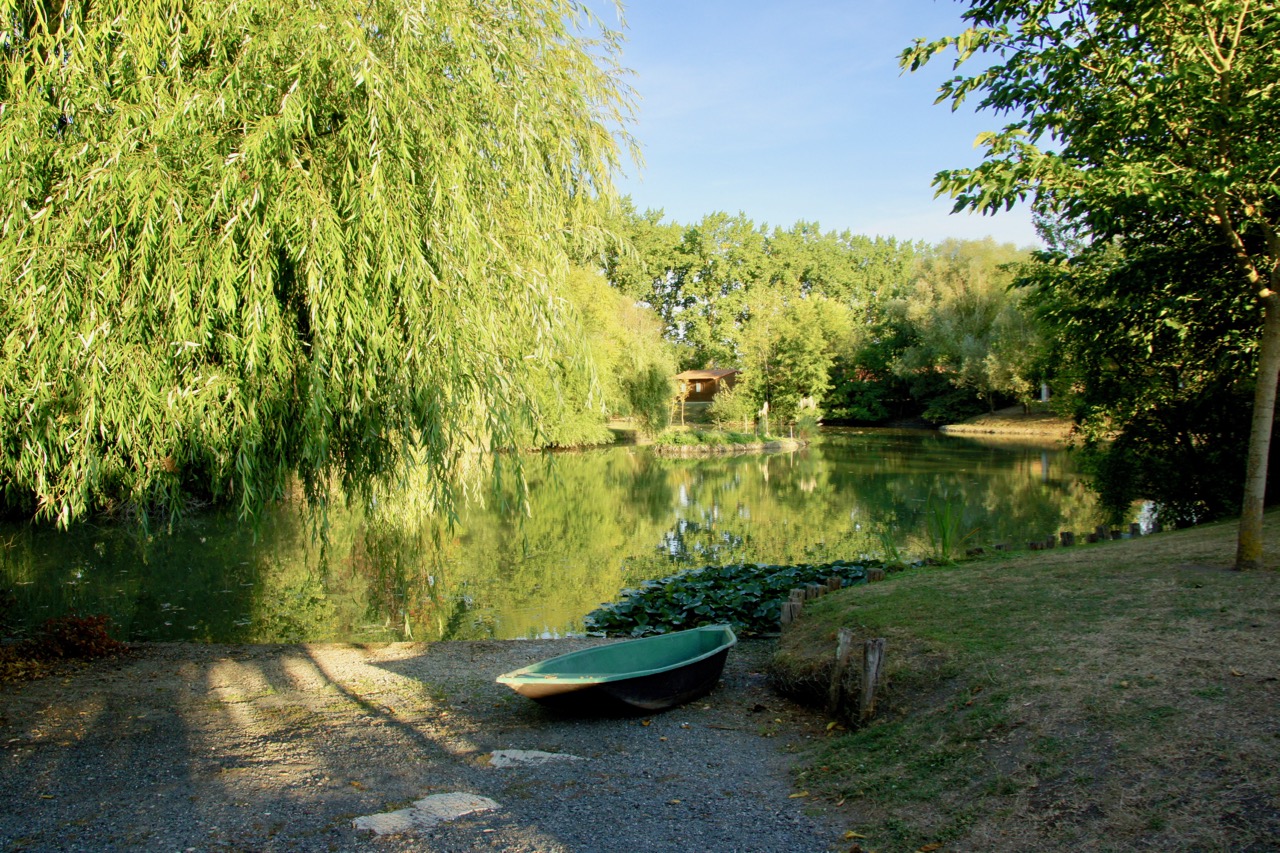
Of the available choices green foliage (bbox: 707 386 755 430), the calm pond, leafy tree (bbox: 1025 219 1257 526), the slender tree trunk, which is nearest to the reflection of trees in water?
the calm pond

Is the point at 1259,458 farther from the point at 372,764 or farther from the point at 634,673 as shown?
the point at 372,764

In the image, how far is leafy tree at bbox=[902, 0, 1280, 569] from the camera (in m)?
6.41

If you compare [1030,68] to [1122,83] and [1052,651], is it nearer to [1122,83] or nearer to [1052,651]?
[1122,83]

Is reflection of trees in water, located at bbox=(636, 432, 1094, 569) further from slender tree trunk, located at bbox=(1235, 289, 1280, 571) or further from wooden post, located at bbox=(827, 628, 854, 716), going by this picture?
wooden post, located at bbox=(827, 628, 854, 716)

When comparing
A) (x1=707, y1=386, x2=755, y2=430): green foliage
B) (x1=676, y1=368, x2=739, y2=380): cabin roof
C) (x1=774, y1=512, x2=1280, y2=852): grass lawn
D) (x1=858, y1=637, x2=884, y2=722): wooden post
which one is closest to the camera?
(x1=774, y1=512, x2=1280, y2=852): grass lawn

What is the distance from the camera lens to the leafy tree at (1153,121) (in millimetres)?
6414

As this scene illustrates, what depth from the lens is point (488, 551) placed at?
14.5 metres

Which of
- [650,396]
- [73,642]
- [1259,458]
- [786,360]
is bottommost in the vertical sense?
[73,642]

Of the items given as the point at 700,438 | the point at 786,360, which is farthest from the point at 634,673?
the point at 786,360

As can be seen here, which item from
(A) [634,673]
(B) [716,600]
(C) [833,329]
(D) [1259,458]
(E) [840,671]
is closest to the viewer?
(E) [840,671]

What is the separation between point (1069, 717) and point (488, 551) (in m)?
11.3

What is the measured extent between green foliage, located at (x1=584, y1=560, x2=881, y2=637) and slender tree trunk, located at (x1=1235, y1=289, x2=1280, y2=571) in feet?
11.7

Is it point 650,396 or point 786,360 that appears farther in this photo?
point 786,360

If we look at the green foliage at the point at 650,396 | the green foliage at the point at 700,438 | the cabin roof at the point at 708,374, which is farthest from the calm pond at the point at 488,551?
the cabin roof at the point at 708,374
